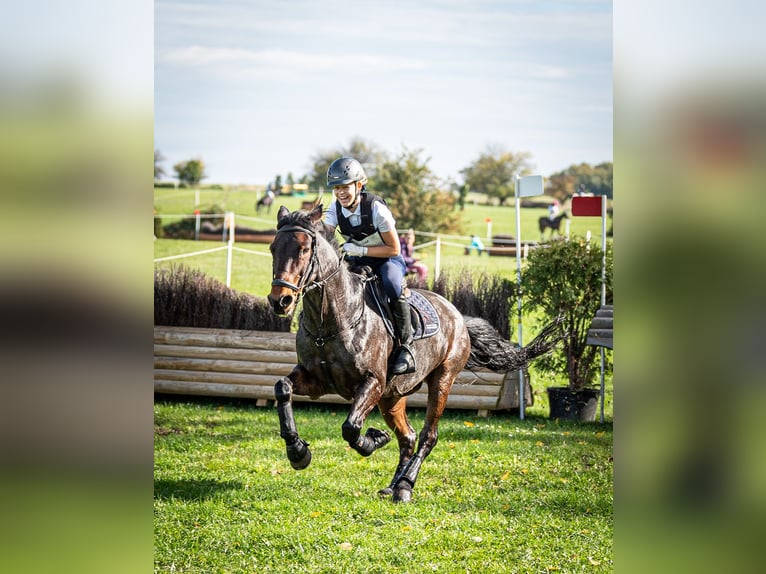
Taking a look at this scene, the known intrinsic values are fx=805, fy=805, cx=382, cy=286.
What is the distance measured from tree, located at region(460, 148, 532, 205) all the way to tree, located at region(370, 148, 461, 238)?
5.94 m

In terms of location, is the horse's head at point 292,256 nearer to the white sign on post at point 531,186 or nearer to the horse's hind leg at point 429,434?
the horse's hind leg at point 429,434

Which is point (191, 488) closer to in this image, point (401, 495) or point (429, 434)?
point (401, 495)

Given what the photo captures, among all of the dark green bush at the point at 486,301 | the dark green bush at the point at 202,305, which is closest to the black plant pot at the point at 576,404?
the dark green bush at the point at 486,301

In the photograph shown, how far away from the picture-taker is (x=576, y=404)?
7.63 metres

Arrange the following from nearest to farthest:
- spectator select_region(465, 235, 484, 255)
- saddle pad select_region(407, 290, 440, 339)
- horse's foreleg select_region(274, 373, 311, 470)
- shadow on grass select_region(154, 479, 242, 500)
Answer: horse's foreleg select_region(274, 373, 311, 470) < saddle pad select_region(407, 290, 440, 339) < shadow on grass select_region(154, 479, 242, 500) < spectator select_region(465, 235, 484, 255)

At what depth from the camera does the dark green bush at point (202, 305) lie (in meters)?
8.38

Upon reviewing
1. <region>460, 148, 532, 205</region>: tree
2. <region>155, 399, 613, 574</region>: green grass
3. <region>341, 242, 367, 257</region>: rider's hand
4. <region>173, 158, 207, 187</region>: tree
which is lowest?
<region>155, 399, 613, 574</region>: green grass

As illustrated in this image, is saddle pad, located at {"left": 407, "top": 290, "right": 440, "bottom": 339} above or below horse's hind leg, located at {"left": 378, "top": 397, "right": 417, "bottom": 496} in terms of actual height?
above

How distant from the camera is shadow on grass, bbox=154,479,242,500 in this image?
17.2 feet

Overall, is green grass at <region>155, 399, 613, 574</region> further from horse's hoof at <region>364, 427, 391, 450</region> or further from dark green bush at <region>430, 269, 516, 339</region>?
dark green bush at <region>430, 269, 516, 339</region>

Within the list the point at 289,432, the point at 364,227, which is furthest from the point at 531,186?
the point at 289,432

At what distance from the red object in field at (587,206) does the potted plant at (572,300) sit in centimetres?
40

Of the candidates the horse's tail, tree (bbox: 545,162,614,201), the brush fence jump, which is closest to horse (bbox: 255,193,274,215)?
tree (bbox: 545,162,614,201)
